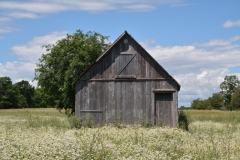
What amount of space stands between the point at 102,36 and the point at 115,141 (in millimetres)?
18963

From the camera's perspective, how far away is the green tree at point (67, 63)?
30.8 meters

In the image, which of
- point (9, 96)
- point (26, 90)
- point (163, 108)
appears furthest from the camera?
point (26, 90)

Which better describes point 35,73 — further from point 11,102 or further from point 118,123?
point 11,102

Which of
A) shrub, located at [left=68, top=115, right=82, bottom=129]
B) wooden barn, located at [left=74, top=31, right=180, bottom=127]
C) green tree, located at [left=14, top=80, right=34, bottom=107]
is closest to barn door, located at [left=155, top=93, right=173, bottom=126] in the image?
wooden barn, located at [left=74, top=31, right=180, bottom=127]

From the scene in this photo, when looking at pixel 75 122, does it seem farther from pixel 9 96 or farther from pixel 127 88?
pixel 9 96

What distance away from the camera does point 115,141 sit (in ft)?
49.7

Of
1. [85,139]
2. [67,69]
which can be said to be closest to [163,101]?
[67,69]

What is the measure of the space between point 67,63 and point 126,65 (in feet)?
26.2

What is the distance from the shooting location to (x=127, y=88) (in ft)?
82.6

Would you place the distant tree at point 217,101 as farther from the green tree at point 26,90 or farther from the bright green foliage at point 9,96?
the bright green foliage at point 9,96

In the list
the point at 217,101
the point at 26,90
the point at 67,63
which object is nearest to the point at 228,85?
the point at 217,101

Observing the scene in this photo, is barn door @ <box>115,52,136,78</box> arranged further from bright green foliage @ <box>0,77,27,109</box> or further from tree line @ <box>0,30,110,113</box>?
bright green foliage @ <box>0,77,27,109</box>

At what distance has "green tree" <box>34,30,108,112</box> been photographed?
30.8m

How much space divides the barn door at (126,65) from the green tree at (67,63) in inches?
227
